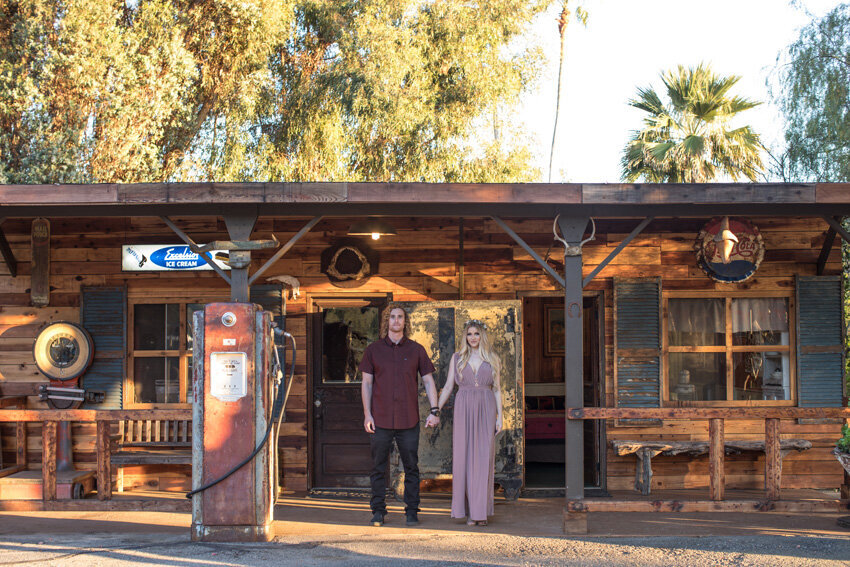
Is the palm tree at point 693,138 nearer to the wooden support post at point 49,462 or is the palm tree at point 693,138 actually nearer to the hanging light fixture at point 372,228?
the hanging light fixture at point 372,228

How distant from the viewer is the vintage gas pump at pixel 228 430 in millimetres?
6672

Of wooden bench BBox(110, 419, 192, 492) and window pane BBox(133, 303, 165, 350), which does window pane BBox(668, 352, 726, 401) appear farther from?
window pane BBox(133, 303, 165, 350)

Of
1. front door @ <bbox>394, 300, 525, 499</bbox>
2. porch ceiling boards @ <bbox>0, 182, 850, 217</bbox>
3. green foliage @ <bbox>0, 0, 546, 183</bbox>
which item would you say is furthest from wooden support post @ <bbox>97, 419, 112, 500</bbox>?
green foliage @ <bbox>0, 0, 546, 183</bbox>

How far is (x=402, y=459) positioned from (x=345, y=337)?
2212 mm

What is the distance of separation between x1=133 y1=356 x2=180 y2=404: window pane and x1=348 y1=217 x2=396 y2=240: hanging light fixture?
7.94 ft

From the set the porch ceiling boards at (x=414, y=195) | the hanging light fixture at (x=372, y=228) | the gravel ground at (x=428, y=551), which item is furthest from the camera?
the hanging light fixture at (x=372, y=228)

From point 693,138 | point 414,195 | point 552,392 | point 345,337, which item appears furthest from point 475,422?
point 693,138

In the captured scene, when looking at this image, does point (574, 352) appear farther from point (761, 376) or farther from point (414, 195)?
point (761, 376)

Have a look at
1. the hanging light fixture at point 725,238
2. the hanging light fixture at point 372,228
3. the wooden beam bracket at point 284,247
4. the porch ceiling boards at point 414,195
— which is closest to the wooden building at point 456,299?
the hanging light fixture at point 372,228

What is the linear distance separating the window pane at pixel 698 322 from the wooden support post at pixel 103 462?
5.58 meters

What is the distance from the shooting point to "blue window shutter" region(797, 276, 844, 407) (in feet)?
30.2

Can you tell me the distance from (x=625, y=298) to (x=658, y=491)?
1.96 m

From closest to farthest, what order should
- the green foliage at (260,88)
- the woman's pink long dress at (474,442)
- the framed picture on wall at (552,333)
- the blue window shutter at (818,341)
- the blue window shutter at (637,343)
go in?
the woman's pink long dress at (474,442) → the blue window shutter at (637,343) → the blue window shutter at (818,341) → the framed picture on wall at (552,333) → the green foliage at (260,88)

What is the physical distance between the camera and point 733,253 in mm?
8789
